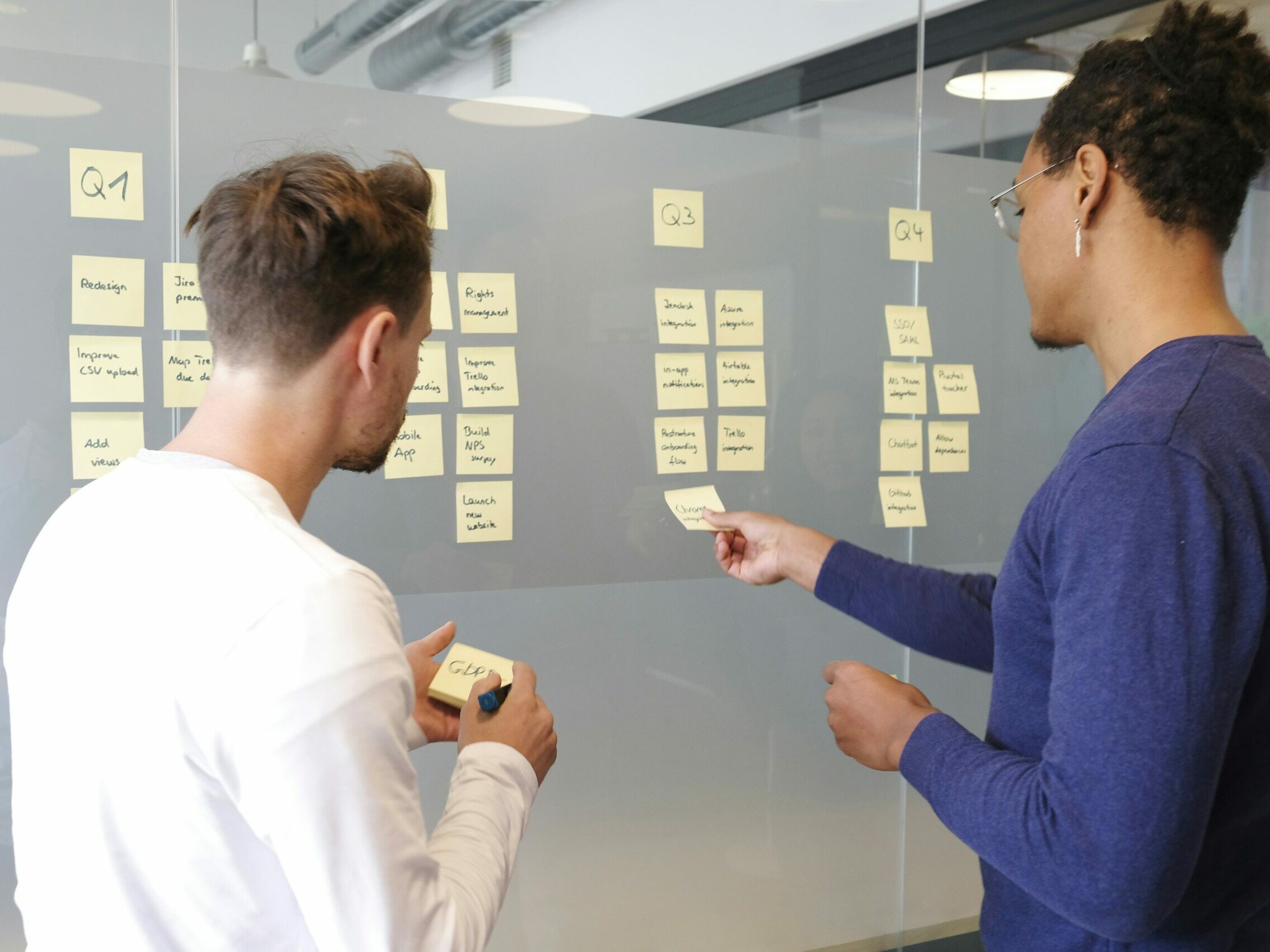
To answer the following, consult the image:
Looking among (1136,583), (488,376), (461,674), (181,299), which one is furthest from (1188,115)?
(181,299)

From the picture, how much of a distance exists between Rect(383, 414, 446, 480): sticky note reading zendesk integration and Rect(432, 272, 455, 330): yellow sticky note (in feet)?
0.53

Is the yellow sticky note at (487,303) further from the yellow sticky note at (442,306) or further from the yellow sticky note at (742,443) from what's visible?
the yellow sticky note at (742,443)

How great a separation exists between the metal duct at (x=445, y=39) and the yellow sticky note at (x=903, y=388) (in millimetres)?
1037

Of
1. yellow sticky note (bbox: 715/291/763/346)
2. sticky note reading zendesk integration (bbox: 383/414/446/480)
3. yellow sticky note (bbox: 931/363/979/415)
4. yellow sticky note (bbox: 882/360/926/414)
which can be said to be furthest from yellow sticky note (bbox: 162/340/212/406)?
yellow sticky note (bbox: 931/363/979/415)

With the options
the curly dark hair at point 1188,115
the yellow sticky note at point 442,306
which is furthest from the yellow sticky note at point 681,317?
the curly dark hair at point 1188,115

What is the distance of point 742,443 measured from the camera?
217cm

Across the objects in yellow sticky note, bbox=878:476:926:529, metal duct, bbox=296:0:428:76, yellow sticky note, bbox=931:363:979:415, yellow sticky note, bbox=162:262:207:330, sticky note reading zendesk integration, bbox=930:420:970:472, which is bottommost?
yellow sticky note, bbox=878:476:926:529

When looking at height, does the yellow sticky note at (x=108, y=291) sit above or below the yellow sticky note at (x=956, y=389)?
above

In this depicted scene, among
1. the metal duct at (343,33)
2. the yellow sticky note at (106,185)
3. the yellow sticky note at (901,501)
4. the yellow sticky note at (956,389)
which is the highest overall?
the metal duct at (343,33)

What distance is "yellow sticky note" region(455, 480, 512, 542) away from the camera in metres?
1.93

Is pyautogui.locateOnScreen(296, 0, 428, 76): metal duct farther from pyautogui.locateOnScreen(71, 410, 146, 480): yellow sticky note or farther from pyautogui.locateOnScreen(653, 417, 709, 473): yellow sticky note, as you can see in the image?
pyautogui.locateOnScreen(653, 417, 709, 473): yellow sticky note

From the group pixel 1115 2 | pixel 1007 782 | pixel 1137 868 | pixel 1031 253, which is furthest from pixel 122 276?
pixel 1115 2

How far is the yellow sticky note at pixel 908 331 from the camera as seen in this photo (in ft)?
7.60

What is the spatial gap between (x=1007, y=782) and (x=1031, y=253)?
57 cm
